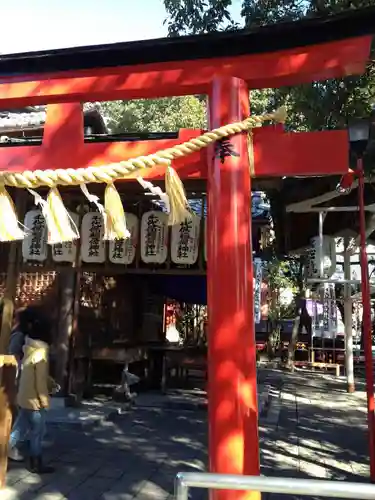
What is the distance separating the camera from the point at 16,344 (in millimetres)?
7160

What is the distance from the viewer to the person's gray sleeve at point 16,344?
713cm

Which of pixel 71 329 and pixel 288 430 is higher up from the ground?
pixel 71 329

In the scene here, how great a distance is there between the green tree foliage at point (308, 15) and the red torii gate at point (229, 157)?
10.4ft

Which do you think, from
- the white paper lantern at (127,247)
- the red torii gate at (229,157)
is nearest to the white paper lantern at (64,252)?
the white paper lantern at (127,247)

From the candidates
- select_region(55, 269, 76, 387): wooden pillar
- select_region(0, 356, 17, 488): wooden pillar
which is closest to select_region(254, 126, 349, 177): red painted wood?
select_region(0, 356, 17, 488): wooden pillar

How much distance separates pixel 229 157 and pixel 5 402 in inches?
146

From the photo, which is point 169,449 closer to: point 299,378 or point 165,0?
point 165,0

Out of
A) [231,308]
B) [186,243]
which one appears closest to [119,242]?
[186,243]

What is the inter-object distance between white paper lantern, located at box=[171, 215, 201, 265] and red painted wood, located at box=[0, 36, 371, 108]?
9.59 ft

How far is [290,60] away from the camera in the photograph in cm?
Result: 410

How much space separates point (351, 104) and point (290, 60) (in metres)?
3.70

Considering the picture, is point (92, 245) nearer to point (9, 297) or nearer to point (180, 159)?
point (9, 297)

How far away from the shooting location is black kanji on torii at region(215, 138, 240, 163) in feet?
13.0

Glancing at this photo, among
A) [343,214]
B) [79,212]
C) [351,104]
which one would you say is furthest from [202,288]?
[351,104]
